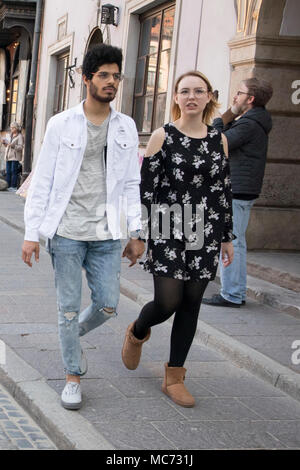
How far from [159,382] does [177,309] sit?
2.15 ft

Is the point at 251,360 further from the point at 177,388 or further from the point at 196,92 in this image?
the point at 196,92

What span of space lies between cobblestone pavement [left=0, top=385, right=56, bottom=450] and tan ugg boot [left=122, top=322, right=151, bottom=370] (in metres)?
0.75

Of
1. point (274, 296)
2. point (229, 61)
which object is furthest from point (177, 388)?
point (229, 61)

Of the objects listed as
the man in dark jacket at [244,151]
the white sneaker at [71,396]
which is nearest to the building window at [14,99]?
the man in dark jacket at [244,151]

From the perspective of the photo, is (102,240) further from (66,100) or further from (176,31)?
(66,100)

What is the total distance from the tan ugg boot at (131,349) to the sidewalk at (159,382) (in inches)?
4.9

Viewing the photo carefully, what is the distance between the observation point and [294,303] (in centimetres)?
678

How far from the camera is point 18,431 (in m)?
3.88

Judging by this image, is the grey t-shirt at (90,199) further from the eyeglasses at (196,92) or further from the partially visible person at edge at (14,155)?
the partially visible person at edge at (14,155)

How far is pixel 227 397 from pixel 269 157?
4854mm

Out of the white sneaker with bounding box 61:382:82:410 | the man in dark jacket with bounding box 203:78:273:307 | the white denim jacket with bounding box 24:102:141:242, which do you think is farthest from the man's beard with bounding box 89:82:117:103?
the man in dark jacket with bounding box 203:78:273:307

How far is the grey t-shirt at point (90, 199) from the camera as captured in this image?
4.01 metres

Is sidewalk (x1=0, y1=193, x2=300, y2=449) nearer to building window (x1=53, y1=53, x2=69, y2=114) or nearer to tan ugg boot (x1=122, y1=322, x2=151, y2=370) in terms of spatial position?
tan ugg boot (x1=122, y1=322, x2=151, y2=370)
